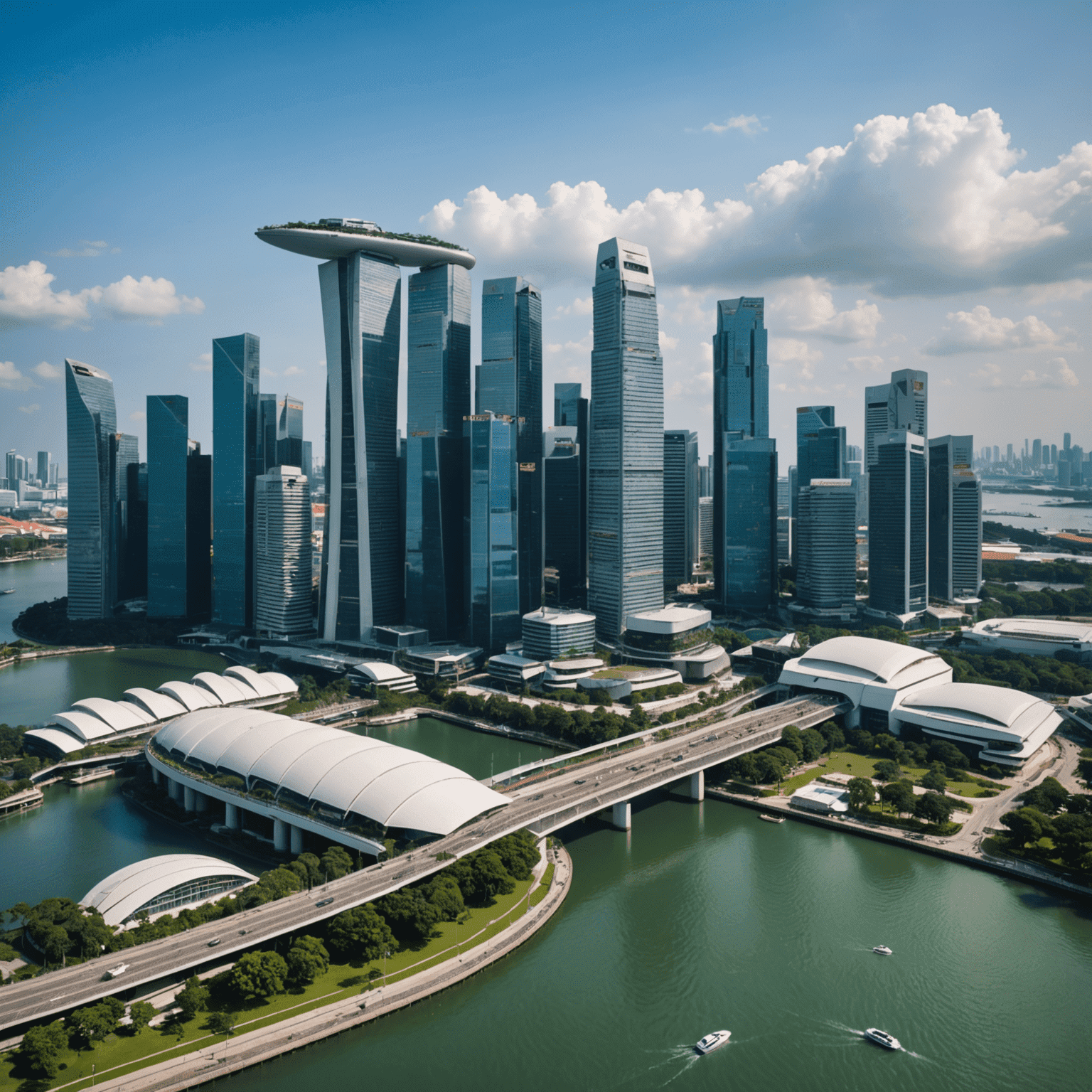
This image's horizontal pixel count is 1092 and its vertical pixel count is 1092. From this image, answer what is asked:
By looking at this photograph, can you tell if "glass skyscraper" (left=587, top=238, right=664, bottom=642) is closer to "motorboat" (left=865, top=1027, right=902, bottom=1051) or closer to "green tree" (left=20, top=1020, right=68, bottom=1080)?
"motorboat" (left=865, top=1027, right=902, bottom=1051)

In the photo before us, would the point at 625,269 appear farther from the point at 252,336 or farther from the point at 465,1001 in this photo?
the point at 465,1001

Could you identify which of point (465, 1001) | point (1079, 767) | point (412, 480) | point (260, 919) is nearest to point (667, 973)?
point (465, 1001)

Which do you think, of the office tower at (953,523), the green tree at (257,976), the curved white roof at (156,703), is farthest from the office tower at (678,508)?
the green tree at (257,976)

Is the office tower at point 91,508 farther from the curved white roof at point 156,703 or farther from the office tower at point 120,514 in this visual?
the curved white roof at point 156,703

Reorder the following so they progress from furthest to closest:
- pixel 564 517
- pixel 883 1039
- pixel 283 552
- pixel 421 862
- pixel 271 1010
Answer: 1. pixel 564 517
2. pixel 283 552
3. pixel 421 862
4. pixel 271 1010
5. pixel 883 1039

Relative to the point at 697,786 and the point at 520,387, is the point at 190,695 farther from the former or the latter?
the point at 520,387

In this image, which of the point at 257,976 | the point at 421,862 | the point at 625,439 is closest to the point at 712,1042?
the point at 421,862

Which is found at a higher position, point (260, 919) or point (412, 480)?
point (412, 480)
